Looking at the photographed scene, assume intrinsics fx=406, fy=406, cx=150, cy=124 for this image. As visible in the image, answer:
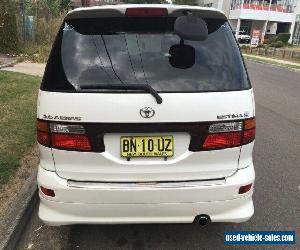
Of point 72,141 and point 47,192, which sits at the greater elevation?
point 72,141

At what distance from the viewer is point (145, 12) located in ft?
10.2

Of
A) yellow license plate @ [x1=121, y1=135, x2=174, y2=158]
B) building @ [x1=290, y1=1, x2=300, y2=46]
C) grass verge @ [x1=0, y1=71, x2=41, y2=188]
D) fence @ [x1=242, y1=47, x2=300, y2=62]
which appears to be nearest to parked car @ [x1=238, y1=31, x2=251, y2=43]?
building @ [x1=290, y1=1, x2=300, y2=46]

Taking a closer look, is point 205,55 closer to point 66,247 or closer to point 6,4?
point 66,247

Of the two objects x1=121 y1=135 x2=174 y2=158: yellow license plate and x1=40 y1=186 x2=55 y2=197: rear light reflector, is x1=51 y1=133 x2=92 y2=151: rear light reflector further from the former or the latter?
x1=40 y1=186 x2=55 y2=197: rear light reflector

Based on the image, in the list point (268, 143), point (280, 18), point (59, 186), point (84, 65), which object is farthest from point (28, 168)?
point (280, 18)

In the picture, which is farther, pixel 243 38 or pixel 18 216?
pixel 243 38

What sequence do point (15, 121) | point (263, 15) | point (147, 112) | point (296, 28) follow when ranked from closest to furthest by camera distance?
point (147, 112) < point (15, 121) < point (263, 15) < point (296, 28)

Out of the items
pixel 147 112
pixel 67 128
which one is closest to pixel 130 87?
pixel 147 112

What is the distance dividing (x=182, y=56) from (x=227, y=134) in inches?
26.6

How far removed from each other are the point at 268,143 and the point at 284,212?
2661 mm

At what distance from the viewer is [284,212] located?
4246mm

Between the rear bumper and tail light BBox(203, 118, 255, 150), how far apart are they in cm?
27

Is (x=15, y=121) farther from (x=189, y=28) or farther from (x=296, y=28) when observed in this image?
(x=296, y=28)

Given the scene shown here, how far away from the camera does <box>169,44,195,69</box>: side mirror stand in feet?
9.94
